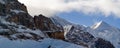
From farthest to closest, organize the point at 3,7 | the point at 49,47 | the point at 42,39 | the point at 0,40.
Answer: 1. the point at 3,7
2. the point at 42,39
3. the point at 49,47
4. the point at 0,40

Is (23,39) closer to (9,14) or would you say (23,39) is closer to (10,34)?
(10,34)

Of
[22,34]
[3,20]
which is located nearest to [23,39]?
[22,34]

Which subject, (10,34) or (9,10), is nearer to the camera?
(10,34)

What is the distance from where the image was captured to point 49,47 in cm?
17150

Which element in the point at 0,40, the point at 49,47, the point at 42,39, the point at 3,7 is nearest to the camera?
the point at 0,40

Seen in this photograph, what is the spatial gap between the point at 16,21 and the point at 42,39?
19348 mm

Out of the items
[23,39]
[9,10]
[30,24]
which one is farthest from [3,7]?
[23,39]

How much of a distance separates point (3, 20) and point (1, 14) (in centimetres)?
570

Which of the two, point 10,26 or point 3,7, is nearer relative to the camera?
point 10,26

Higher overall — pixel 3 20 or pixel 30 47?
pixel 3 20

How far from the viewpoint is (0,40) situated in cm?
15912

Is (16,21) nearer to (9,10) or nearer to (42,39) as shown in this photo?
(9,10)

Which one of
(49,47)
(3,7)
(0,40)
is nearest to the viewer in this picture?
(0,40)

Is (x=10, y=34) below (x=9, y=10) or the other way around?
below
